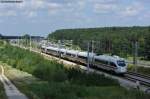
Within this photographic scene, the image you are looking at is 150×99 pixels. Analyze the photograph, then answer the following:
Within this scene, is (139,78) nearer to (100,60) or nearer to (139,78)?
(139,78)

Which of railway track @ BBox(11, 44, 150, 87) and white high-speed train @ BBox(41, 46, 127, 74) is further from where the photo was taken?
white high-speed train @ BBox(41, 46, 127, 74)

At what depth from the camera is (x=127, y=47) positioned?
497ft

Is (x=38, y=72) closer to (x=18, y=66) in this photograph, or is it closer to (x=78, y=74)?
(x=78, y=74)

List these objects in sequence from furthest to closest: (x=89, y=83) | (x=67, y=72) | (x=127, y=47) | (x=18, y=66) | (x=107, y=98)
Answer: (x=127, y=47) < (x=18, y=66) < (x=67, y=72) < (x=89, y=83) < (x=107, y=98)

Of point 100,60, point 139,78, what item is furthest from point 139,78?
point 100,60

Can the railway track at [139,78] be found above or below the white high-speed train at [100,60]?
below

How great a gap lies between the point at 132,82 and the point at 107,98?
124ft

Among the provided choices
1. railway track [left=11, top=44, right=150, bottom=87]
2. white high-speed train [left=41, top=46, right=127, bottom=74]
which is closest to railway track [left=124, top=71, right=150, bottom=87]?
railway track [left=11, top=44, right=150, bottom=87]

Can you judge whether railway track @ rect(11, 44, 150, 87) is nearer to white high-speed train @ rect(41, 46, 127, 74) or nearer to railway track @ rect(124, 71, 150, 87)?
railway track @ rect(124, 71, 150, 87)

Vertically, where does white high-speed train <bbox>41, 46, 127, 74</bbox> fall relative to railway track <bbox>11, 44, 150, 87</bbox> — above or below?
above

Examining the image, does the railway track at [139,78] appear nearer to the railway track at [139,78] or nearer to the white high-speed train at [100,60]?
the railway track at [139,78]

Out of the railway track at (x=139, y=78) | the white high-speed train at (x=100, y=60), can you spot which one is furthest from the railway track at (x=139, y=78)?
the white high-speed train at (x=100, y=60)

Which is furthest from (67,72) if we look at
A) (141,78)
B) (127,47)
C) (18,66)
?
(127,47)

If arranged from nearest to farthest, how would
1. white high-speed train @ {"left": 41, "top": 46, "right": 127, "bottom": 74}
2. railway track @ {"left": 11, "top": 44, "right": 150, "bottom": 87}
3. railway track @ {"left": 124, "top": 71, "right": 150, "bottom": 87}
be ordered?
railway track @ {"left": 11, "top": 44, "right": 150, "bottom": 87}, railway track @ {"left": 124, "top": 71, "right": 150, "bottom": 87}, white high-speed train @ {"left": 41, "top": 46, "right": 127, "bottom": 74}
